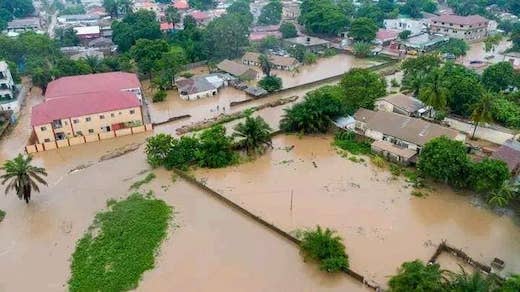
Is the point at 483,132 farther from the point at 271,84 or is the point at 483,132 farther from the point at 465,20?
the point at 465,20

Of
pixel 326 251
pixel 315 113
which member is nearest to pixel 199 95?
pixel 315 113

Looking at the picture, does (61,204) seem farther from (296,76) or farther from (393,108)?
(296,76)

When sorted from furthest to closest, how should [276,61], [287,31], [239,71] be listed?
[287,31] → [276,61] → [239,71]

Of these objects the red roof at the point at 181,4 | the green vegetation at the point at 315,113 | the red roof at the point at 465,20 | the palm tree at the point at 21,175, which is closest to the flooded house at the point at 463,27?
the red roof at the point at 465,20

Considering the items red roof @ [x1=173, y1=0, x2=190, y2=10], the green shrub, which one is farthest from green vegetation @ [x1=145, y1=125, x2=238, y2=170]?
red roof @ [x1=173, y1=0, x2=190, y2=10]

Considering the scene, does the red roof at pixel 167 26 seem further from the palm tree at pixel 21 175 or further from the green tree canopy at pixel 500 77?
the green tree canopy at pixel 500 77

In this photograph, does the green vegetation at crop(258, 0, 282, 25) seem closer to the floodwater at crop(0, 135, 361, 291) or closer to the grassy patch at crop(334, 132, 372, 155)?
the grassy patch at crop(334, 132, 372, 155)

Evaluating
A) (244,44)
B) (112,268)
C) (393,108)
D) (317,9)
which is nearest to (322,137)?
(393,108)
